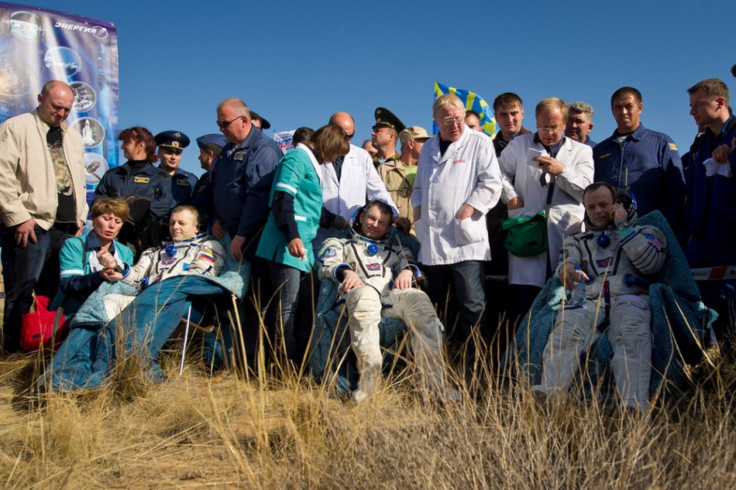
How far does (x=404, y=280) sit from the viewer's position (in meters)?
4.16

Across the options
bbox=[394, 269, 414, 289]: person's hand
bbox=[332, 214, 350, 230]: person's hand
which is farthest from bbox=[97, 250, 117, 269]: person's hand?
bbox=[394, 269, 414, 289]: person's hand

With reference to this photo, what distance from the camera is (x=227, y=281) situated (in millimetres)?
4512

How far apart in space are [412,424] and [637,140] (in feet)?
11.4

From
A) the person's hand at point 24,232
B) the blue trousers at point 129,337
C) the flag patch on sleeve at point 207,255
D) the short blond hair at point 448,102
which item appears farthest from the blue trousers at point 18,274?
the short blond hair at point 448,102

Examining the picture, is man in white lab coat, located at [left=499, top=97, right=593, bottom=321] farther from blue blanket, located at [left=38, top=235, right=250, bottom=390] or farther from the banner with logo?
the banner with logo

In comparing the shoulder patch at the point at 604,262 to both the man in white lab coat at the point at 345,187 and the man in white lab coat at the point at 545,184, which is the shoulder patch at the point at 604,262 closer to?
the man in white lab coat at the point at 545,184

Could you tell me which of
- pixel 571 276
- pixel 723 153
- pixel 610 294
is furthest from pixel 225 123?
pixel 723 153

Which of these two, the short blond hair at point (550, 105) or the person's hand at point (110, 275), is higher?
the short blond hair at point (550, 105)

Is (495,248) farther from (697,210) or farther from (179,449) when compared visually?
(179,449)

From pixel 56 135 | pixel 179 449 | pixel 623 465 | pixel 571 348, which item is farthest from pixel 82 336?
pixel 623 465

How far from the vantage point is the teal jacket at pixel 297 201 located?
4.45 m

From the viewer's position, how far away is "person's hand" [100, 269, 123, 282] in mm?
4480

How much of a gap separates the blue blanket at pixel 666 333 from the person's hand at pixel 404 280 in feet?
2.75

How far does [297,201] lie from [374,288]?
37.2 inches
